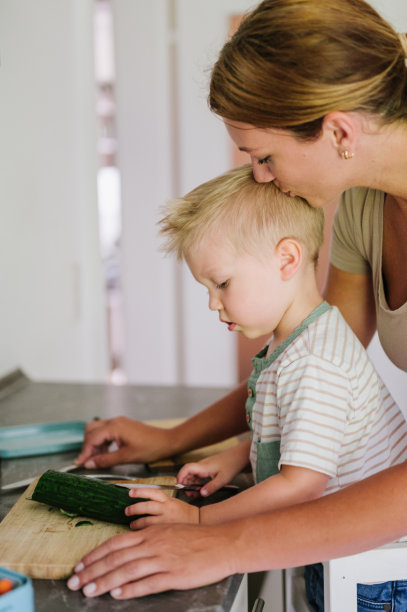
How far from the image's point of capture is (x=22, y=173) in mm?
1912

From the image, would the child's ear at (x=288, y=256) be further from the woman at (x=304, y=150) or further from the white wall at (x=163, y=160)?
the white wall at (x=163, y=160)

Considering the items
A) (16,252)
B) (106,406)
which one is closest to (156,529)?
(106,406)

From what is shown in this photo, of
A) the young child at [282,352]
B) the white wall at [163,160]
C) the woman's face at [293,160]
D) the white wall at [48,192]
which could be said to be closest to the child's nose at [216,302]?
the young child at [282,352]

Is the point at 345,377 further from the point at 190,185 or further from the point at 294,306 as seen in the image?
the point at 190,185

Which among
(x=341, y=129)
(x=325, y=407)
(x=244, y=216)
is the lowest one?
(x=325, y=407)

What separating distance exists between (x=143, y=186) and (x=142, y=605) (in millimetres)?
2904

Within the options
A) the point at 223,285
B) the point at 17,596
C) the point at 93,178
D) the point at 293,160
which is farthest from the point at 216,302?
the point at 93,178

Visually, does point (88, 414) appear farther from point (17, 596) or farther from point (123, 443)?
point (17, 596)

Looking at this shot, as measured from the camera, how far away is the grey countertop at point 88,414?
0.73m

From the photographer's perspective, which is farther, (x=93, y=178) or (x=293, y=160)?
(x=93, y=178)

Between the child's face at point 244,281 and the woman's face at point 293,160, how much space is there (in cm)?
11

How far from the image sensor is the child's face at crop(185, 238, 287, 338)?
97 cm

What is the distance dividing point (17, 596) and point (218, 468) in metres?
0.49

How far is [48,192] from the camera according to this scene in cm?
211
